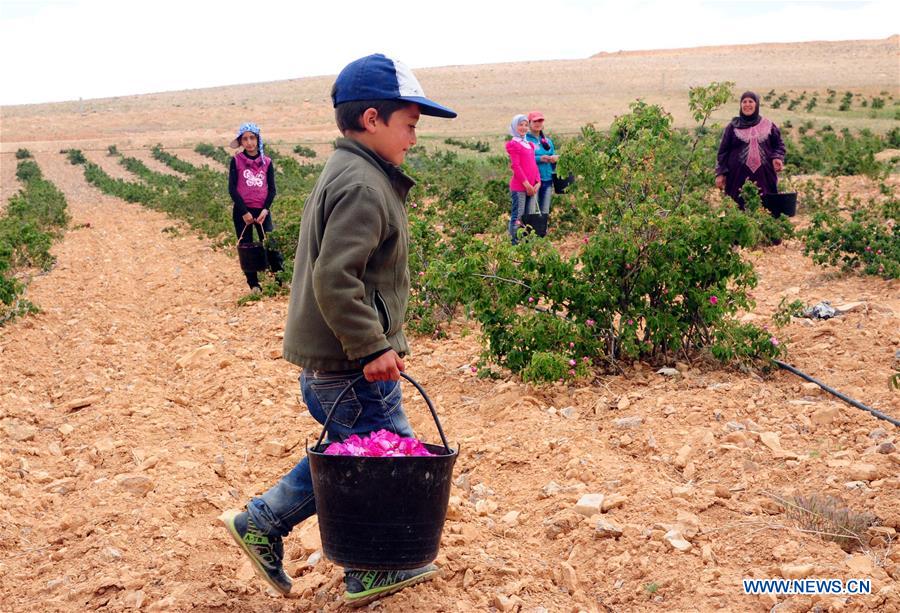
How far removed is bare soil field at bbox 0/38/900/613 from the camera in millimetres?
3385

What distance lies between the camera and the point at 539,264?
18.4 feet

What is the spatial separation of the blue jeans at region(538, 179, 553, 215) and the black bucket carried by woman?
9.56 feet

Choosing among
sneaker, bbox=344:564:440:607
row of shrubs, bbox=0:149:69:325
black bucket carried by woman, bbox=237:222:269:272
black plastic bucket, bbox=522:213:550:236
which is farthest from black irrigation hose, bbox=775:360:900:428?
row of shrubs, bbox=0:149:69:325

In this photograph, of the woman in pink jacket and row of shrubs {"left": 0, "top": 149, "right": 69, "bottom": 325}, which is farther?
the woman in pink jacket

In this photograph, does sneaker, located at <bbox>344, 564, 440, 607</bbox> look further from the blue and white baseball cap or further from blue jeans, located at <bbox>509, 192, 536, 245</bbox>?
blue jeans, located at <bbox>509, 192, 536, 245</bbox>

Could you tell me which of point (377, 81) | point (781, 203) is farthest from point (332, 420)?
point (781, 203)

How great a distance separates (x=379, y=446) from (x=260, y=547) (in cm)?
61

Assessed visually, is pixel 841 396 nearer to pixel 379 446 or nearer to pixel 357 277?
pixel 379 446

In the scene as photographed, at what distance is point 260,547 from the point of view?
10.4 ft

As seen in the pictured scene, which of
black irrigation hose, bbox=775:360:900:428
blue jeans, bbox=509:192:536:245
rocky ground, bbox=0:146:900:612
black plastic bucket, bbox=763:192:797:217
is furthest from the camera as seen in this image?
black plastic bucket, bbox=763:192:797:217

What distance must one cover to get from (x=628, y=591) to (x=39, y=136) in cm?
6741

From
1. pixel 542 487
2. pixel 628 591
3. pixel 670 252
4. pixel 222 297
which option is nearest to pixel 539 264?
pixel 670 252

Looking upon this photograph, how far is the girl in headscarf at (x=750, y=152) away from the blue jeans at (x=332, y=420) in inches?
301

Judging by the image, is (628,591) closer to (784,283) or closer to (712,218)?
(712,218)
